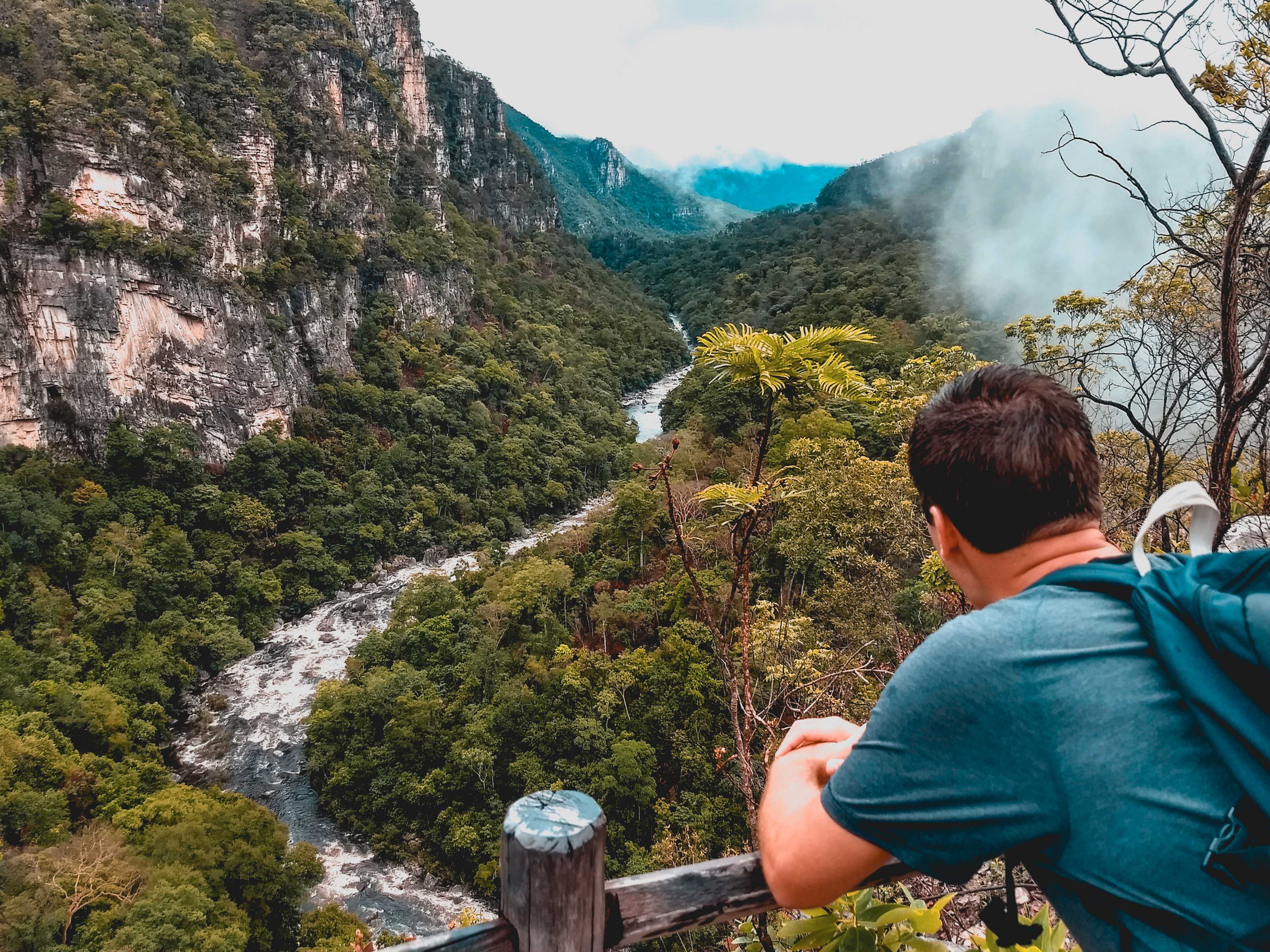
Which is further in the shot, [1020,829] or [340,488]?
[340,488]

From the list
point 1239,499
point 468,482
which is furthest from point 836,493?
point 468,482

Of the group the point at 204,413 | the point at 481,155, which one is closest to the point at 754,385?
the point at 204,413

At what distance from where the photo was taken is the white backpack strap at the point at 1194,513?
835 millimetres

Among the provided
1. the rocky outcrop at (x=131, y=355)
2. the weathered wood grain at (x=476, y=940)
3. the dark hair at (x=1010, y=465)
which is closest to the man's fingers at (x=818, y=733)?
the dark hair at (x=1010, y=465)

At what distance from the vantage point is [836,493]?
1119 cm

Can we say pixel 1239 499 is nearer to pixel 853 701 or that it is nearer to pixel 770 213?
pixel 853 701

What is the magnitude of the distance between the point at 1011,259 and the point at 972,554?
39.1 meters

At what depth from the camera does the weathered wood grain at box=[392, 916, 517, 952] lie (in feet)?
3.55

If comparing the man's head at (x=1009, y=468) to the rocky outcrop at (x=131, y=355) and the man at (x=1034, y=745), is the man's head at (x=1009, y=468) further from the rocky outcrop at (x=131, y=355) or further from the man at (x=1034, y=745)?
the rocky outcrop at (x=131, y=355)

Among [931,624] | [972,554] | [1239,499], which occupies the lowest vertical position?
[931,624]

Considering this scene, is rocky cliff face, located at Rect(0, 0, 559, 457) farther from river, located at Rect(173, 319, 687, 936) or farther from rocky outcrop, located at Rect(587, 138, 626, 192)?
rocky outcrop, located at Rect(587, 138, 626, 192)

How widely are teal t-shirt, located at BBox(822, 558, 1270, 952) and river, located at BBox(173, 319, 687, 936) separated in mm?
17042

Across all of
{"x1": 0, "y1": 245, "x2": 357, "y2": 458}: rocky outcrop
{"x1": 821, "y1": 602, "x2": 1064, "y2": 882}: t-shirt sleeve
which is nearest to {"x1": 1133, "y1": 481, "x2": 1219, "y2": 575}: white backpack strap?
{"x1": 821, "y1": 602, "x2": 1064, "y2": 882}: t-shirt sleeve

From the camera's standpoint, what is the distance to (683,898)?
4.14 ft
